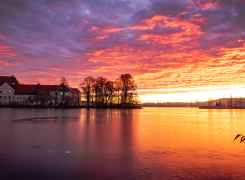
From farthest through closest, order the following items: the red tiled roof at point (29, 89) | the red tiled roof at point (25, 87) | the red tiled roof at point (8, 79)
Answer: the red tiled roof at point (8, 79)
the red tiled roof at point (25, 87)
the red tiled roof at point (29, 89)

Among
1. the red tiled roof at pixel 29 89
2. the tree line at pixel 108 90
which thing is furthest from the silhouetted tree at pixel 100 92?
the red tiled roof at pixel 29 89

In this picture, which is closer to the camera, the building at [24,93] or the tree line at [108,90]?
the tree line at [108,90]

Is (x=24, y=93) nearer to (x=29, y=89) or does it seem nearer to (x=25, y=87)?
(x=29, y=89)

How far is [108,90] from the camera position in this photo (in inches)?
3433

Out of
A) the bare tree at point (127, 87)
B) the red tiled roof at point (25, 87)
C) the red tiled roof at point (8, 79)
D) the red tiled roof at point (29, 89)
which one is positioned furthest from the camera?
the red tiled roof at point (8, 79)

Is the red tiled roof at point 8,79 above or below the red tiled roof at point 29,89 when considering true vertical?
above

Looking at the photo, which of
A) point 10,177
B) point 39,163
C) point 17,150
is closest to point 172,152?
point 39,163

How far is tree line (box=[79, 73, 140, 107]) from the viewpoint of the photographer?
82812 mm

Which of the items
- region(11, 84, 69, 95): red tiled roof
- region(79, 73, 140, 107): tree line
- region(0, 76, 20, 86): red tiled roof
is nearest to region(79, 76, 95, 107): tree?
region(79, 73, 140, 107): tree line

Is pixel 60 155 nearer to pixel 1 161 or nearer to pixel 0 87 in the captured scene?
pixel 1 161

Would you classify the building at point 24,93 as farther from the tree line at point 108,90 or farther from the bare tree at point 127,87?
the bare tree at point 127,87

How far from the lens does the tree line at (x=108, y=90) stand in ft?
272

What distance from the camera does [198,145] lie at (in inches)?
408

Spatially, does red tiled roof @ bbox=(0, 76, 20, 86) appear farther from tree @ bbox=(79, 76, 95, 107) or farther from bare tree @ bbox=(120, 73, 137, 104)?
bare tree @ bbox=(120, 73, 137, 104)
